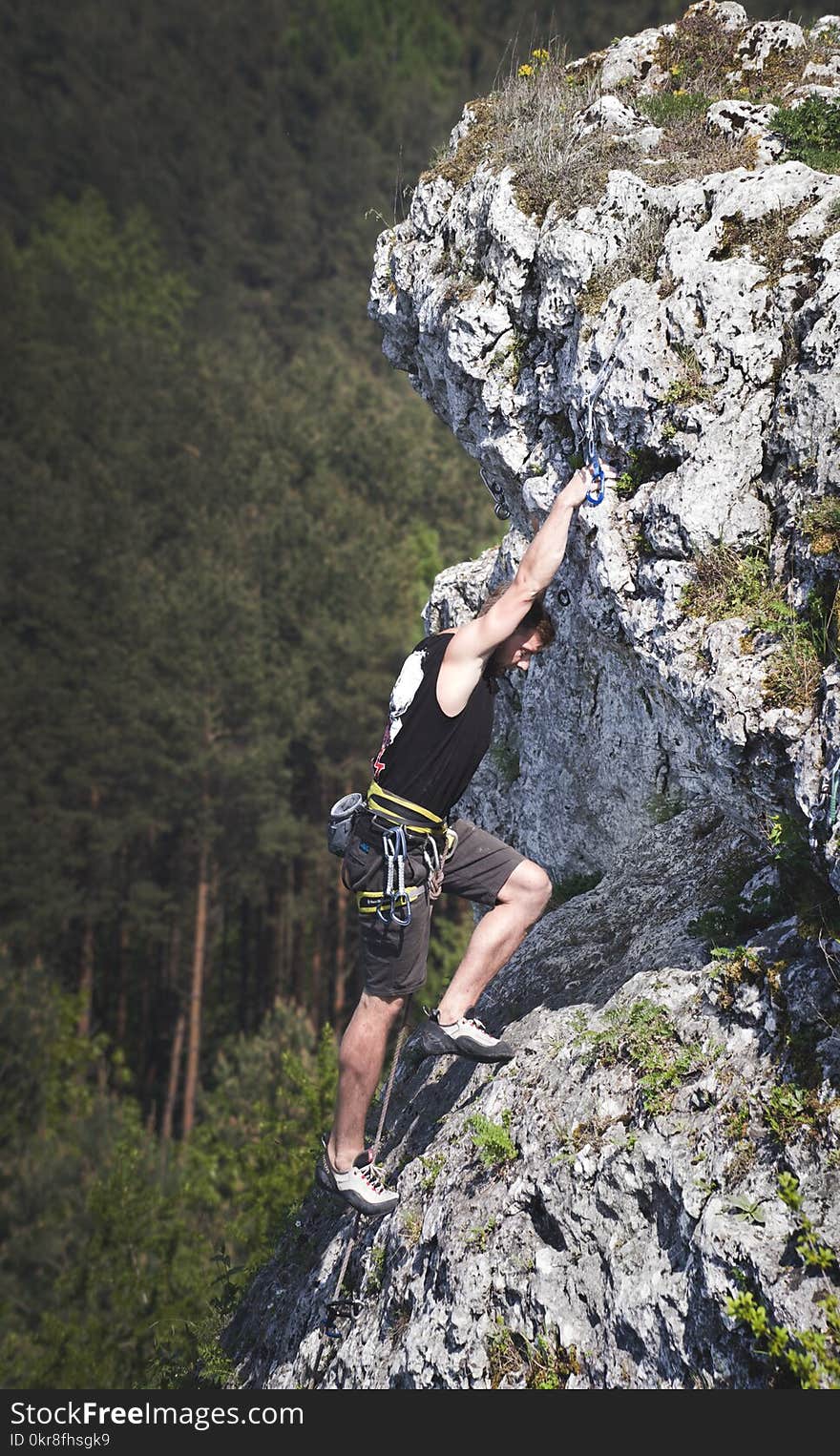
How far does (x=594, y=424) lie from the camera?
20.6ft

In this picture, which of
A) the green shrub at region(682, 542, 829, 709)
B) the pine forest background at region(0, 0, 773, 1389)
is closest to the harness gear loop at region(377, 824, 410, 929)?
the green shrub at region(682, 542, 829, 709)

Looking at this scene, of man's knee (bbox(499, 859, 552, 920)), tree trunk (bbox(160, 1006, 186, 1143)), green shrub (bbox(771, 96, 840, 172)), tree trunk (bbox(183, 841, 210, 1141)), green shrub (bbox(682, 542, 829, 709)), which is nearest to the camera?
green shrub (bbox(682, 542, 829, 709))

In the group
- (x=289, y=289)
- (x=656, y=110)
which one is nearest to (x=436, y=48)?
(x=289, y=289)

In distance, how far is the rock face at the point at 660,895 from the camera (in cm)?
459

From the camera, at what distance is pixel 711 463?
5613 millimetres

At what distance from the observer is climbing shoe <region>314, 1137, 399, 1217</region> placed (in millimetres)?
5914

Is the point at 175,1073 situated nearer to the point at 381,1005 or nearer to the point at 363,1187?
the point at 363,1187

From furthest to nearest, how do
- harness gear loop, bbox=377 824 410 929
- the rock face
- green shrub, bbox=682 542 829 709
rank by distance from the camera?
harness gear loop, bbox=377 824 410 929 < green shrub, bbox=682 542 829 709 < the rock face

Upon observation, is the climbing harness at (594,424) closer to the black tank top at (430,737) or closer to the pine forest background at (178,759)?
the black tank top at (430,737)

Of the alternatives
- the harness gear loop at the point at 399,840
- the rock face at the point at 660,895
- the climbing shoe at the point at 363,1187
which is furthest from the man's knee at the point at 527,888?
the climbing shoe at the point at 363,1187

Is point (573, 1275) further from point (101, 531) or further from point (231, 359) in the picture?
point (231, 359)

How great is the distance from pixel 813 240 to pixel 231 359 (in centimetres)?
5908

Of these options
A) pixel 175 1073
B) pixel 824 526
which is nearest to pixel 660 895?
pixel 824 526

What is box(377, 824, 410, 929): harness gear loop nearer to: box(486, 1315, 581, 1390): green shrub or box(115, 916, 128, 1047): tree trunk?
box(486, 1315, 581, 1390): green shrub
